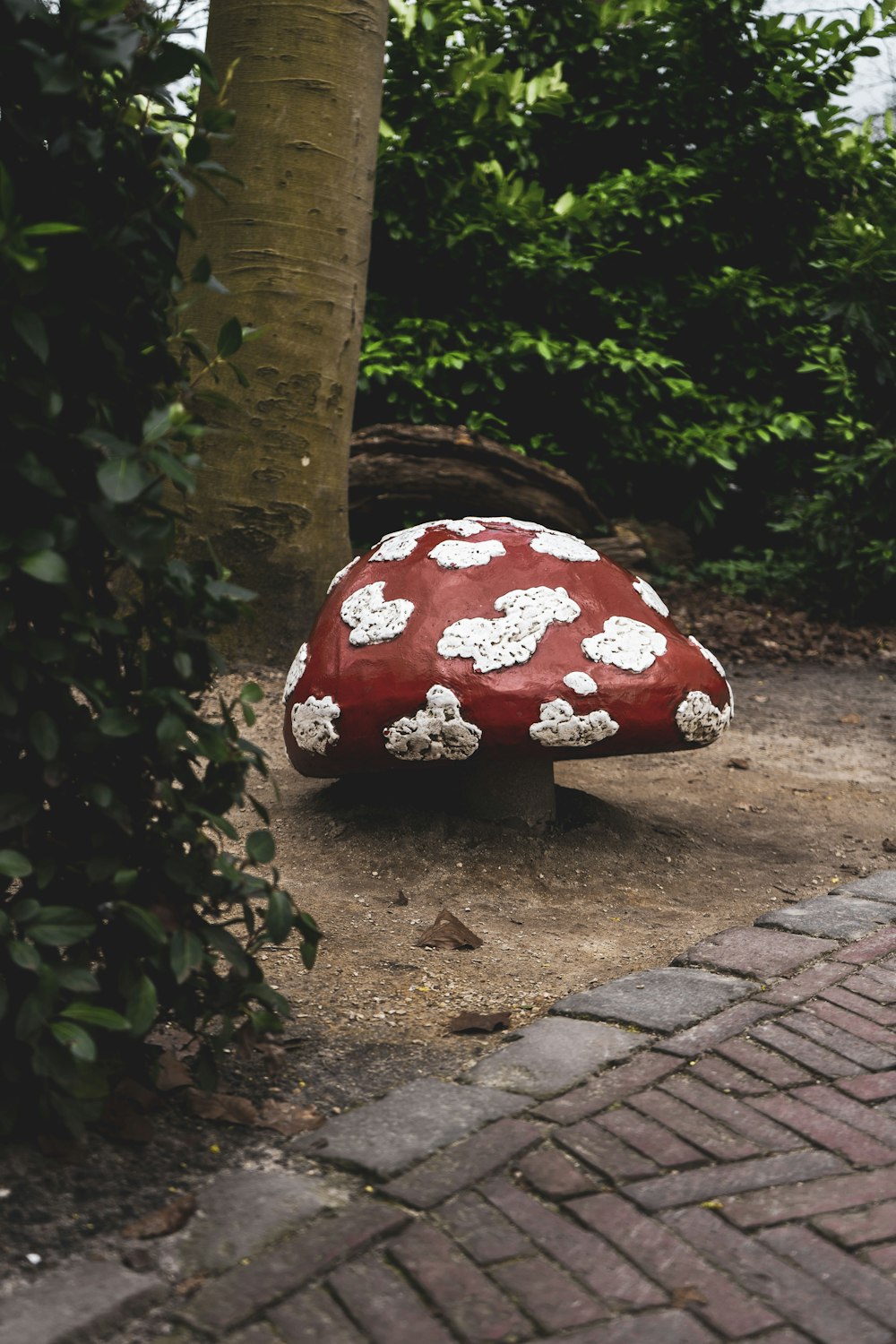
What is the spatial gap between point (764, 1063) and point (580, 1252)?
0.75 meters

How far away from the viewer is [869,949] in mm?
3139

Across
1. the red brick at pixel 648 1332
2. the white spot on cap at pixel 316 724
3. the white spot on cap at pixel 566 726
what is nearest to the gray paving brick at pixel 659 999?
the white spot on cap at pixel 566 726

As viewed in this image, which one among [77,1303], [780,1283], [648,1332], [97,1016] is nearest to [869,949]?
[780,1283]

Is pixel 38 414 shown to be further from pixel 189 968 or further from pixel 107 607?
pixel 189 968

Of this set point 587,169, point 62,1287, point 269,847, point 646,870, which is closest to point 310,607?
point 646,870

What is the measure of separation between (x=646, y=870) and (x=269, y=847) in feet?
7.14

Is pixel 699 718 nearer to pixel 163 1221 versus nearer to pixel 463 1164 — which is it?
pixel 463 1164

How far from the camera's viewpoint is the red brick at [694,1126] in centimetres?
221

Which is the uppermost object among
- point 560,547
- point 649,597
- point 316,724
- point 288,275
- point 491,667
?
point 288,275

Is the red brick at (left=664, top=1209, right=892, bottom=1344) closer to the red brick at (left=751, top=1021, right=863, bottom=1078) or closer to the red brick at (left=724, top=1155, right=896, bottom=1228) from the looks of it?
the red brick at (left=724, top=1155, right=896, bottom=1228)

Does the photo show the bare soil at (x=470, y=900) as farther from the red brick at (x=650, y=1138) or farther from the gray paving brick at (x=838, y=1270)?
the gray paving brick at (x=838, y=1270)

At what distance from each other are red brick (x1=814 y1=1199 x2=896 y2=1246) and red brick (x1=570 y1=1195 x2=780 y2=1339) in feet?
0.77

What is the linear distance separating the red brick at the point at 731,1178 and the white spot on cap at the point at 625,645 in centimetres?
164

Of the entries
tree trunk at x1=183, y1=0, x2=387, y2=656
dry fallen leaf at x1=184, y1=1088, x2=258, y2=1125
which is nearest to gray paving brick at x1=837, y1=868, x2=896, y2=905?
dry fallen leaf at x1=184, y1=1088, x2=258, y2=1125
